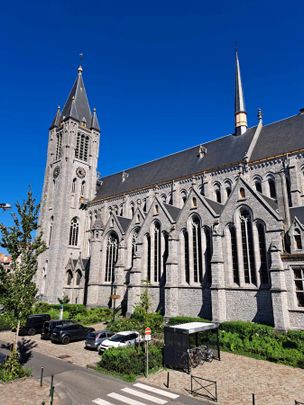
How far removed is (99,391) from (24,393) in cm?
321

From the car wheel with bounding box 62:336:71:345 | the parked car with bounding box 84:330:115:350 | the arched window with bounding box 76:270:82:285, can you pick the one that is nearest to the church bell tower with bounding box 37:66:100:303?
the arched window with bounding box 76:270:82:285

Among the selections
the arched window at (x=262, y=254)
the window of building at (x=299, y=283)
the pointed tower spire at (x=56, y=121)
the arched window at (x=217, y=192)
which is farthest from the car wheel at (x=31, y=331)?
the pointed tower spire at (x=56, y=121)

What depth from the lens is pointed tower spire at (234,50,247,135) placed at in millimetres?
39438

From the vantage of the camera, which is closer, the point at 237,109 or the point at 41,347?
the point at 41,347

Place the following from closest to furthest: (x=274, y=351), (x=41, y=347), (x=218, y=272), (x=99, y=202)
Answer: (x=274, y=351)
(x=41, y=347)
(x=218, y=272)
(x=99, y=202)

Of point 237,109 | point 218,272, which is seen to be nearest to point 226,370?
point 218,272

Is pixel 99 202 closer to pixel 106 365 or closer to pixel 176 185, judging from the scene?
pixel 176 185

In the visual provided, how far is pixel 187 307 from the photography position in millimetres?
27016

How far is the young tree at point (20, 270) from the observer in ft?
49.2

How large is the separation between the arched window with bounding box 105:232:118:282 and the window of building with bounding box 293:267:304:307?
23.1m

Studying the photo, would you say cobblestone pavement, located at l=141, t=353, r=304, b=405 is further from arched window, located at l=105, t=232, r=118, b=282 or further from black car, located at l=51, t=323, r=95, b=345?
arched window, located at l=105, t=232, r=118, b=282

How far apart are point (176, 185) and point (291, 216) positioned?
54.5 ft

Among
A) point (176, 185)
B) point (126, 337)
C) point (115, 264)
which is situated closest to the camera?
point (126, 337)

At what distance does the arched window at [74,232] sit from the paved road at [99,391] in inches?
1274
